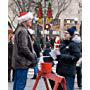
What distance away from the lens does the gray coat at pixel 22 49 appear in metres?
8.38

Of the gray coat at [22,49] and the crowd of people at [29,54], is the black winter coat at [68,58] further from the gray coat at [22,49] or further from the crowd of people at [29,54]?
the gray coat at [22,49]

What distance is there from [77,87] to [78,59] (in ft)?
12.9

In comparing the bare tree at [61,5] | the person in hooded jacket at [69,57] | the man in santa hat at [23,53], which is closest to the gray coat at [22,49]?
the man in santa hat at [23,53]

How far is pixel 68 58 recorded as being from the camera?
28.9 ft

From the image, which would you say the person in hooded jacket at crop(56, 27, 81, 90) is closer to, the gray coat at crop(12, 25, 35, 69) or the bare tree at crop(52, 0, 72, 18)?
the gray coat at crop(12, 25, 35, 69)

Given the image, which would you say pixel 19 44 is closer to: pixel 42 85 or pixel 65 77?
pixel 65 77

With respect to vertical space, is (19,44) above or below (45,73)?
above

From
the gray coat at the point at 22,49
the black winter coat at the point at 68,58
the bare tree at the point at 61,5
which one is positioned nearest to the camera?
the gray coat at the point at 22,49

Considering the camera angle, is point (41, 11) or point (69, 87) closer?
point (69, 87)

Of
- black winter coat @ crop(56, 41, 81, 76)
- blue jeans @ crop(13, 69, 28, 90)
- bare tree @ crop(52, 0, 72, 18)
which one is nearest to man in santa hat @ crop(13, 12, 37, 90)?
blue jeans @ crop(13, 69, 28, 90)

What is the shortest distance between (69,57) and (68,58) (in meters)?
0.03

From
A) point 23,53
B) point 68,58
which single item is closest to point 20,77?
point 23,53
